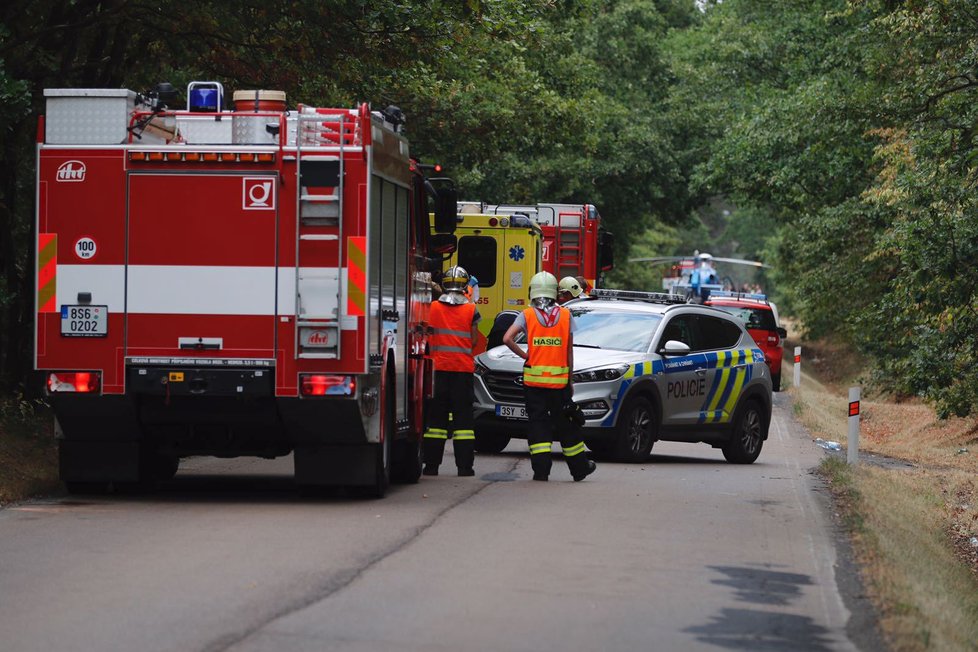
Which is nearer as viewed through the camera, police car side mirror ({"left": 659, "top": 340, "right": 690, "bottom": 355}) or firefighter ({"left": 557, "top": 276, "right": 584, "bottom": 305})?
police car side mirror ({"left": 659, "top": 340, "right": 690, "bottom": 355})

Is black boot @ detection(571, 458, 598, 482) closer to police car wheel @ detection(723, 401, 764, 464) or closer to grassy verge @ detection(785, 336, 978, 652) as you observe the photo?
grassy verge @ detection(785, 336, 978, 652)

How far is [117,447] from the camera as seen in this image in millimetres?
12820

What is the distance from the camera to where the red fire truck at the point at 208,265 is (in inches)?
474

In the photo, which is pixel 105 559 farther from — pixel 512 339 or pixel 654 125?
pixel 654 125

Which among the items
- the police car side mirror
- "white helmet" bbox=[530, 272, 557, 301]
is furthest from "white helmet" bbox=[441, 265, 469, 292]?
Answer: the police car side mirror

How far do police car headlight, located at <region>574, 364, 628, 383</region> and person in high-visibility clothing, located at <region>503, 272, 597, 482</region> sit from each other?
2.18 meters

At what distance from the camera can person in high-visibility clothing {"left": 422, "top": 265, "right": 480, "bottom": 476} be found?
15547mm

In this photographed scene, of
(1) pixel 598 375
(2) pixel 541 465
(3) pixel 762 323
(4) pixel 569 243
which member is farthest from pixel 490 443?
(3) pixel 762 323

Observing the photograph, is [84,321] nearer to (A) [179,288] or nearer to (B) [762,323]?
(A) [179,288]

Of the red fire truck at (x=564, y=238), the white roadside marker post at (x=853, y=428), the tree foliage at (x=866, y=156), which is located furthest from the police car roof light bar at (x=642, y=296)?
the red fire truck at (x=564, y=238)

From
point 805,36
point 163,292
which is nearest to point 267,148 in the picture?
point 163,292

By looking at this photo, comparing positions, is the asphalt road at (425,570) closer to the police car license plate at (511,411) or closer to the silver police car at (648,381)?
the silver police car at (648,381)

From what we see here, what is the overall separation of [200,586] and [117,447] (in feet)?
14.1

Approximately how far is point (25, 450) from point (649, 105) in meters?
36.9
